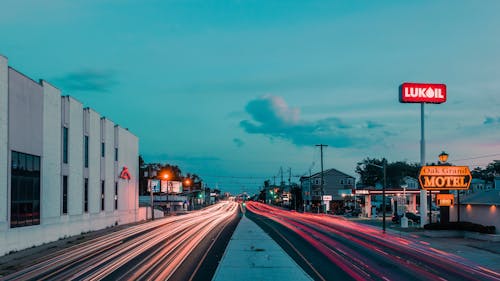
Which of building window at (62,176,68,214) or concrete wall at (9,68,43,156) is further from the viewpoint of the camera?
building window at (62,176,68,214)

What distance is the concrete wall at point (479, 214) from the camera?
47.5 meters

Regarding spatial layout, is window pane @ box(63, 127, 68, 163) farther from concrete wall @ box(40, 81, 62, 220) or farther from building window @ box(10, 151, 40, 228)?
building window @ box(10, 151, 40, 228)

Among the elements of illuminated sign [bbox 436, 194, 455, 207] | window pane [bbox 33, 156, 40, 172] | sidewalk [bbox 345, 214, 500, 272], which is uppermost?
window pane [bbox 33, 156, 40, 172]

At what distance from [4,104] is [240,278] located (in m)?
22.4

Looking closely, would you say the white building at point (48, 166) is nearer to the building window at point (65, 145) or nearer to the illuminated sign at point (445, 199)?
the building window at point (65, 145)

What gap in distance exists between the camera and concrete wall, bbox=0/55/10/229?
36.8m

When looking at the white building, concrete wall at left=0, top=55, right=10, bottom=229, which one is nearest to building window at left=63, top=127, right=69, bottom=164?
the white building

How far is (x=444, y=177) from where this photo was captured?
2124 inches

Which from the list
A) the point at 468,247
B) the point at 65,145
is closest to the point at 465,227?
the point at 468,247

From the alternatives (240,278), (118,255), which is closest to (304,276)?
(240,278)

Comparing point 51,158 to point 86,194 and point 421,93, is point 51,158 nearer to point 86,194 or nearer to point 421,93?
point 86,194

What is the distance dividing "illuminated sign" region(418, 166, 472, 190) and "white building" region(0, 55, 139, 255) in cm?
3382

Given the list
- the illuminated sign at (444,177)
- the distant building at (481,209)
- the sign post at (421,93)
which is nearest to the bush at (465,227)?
the distant building at (481,209)

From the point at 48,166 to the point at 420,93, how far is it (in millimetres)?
43529
